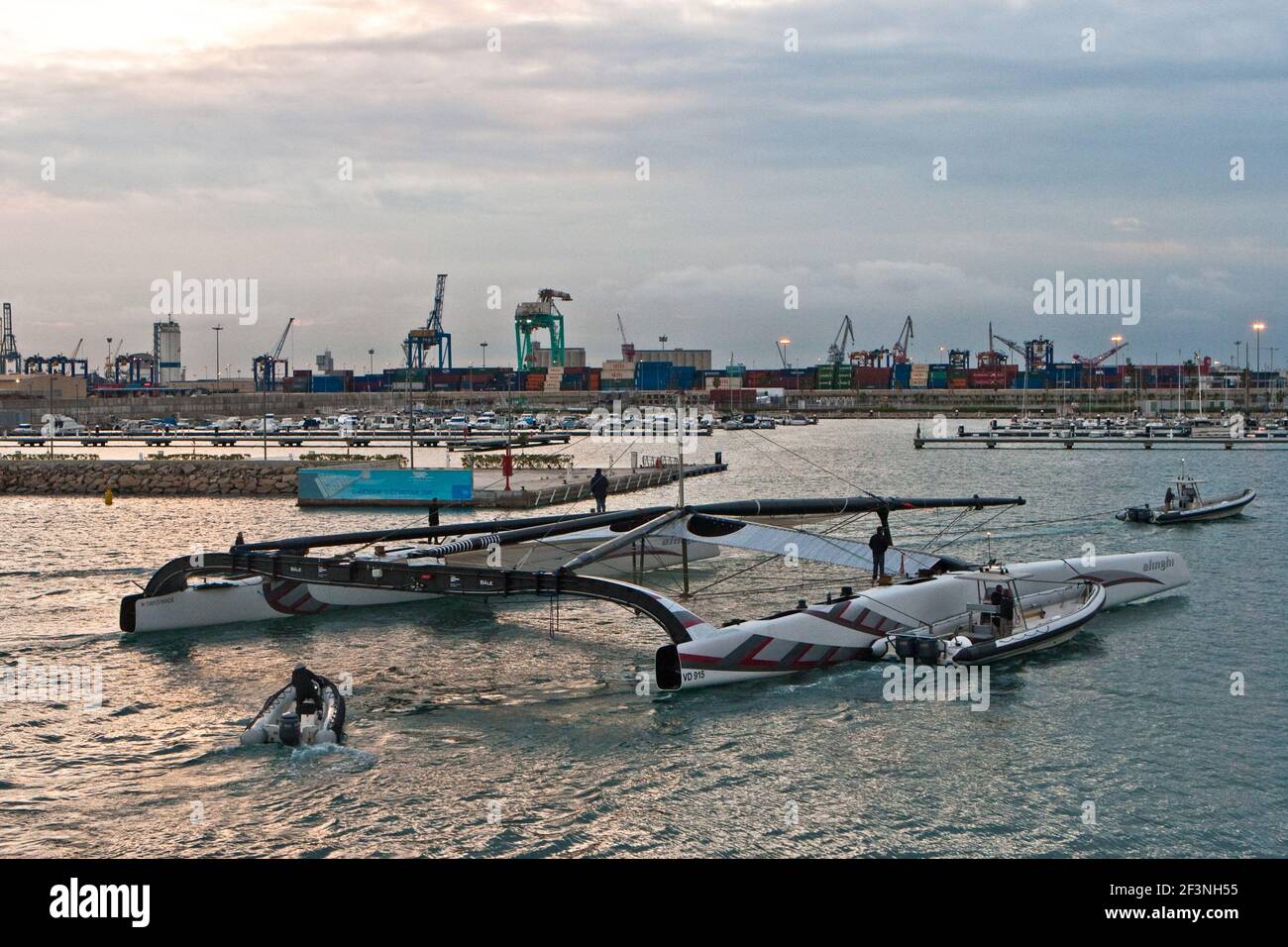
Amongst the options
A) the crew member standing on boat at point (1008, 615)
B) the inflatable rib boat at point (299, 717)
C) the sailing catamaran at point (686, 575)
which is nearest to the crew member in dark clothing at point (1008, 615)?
the crew member standing on boat at point (1008, 615)

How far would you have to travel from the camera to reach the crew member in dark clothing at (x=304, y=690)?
1489 centimetres

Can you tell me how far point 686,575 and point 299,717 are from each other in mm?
10083

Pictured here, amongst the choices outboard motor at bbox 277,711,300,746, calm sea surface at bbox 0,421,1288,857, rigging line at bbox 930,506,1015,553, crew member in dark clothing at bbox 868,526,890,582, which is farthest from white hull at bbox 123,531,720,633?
rigging line at bbox 930,506,1015,553

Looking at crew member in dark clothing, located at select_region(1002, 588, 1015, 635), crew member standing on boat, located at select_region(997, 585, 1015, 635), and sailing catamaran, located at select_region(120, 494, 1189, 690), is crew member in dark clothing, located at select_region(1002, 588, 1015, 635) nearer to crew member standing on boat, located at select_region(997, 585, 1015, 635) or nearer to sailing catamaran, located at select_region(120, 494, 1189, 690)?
crew member standing on boat, located at select_region(997, 585, 1015, 635)

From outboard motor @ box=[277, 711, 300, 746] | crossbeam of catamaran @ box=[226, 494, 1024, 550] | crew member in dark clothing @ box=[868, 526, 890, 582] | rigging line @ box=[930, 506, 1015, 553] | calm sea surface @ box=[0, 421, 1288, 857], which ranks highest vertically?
crossbeam of catamaran @ box=[226, 494, 1024, 550]

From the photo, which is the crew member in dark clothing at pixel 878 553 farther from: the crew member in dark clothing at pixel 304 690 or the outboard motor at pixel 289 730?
the outboard motor at pixel 289 730

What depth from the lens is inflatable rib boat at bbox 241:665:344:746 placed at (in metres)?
14.7

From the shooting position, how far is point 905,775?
46.5 ft

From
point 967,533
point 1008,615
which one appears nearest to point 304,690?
point 1008,615

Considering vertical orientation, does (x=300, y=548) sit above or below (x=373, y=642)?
above
